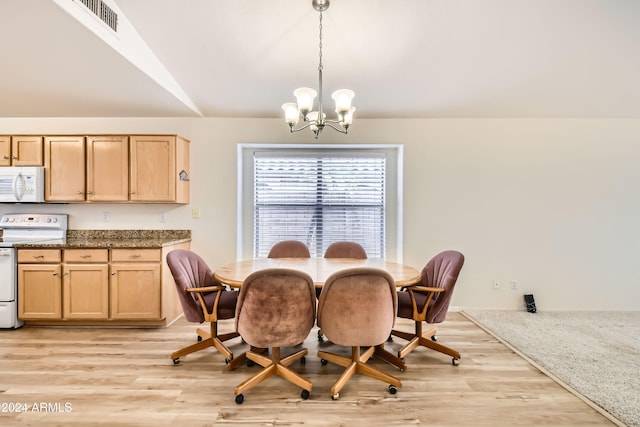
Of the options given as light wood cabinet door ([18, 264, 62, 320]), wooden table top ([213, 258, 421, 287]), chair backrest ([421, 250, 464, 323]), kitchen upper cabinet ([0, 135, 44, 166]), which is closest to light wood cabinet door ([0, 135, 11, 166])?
kitchen upper cabinet ([0, 135, 44, 166])

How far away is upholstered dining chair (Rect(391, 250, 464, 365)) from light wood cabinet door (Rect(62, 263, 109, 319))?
9.40 ft

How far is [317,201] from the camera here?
A: 3.85 meters

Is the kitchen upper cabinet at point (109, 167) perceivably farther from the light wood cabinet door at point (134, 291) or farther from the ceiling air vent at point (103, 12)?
the ceiling air vent at point (103, 12)

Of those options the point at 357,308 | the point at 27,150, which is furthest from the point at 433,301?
the point at 27,150

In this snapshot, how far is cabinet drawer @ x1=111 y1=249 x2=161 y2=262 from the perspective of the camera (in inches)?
116

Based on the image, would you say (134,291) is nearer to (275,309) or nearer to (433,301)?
(275,309)

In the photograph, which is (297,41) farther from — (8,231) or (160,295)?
(8,231)

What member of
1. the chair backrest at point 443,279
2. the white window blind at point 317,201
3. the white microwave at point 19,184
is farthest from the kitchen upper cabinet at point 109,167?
the chair backrest at point 443,279

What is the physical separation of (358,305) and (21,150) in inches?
157

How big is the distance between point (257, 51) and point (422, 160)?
221 cm

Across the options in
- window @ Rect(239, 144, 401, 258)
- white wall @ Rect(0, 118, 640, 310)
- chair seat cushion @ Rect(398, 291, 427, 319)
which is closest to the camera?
chair seat cushion @ Rect(398, 291, 427, 319)

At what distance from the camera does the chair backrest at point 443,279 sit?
225 cm

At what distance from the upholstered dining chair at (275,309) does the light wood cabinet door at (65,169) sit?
9.00 ft

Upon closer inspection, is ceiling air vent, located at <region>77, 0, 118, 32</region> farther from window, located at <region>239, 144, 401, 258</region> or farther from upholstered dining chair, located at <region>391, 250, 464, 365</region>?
upholstered dining chair, located at <region>391, 250, 464, 365</region>
